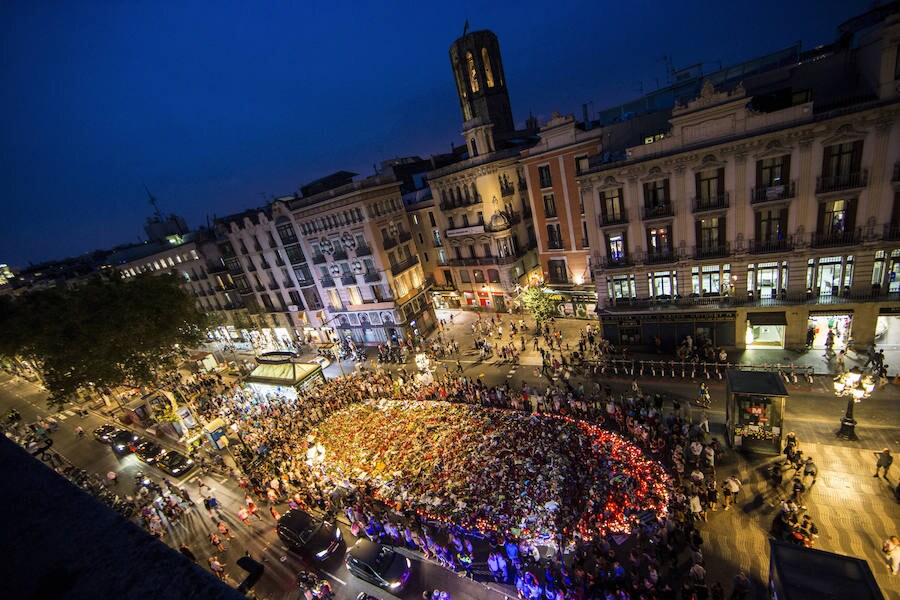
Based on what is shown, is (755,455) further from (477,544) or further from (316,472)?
(316,472)

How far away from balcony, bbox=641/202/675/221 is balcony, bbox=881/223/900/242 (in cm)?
1001

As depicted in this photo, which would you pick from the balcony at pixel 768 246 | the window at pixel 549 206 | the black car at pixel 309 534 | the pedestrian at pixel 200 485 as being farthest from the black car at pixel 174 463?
the balcony at pixel 768 246

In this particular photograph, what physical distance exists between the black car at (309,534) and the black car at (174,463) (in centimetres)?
1326

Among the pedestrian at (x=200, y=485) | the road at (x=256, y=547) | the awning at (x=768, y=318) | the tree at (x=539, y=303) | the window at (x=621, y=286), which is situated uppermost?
the window at (x=621, y=286)

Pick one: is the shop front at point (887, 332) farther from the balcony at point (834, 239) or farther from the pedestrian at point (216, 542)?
the pedestrian at point (216, 542)

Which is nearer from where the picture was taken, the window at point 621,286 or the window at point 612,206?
the window at point 612,206

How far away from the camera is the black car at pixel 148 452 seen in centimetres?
2929

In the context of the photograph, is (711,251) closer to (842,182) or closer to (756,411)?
(842,182)

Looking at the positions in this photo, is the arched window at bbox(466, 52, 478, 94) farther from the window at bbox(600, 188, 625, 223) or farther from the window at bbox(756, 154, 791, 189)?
the window at bbox(756, 154, 791, 189)

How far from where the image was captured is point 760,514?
15.4 m

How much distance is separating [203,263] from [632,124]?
53.2 metres

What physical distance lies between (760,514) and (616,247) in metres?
17.7

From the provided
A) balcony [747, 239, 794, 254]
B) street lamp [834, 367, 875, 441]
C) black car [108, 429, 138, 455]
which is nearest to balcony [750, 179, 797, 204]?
balcony [747, 239, 794, 254]

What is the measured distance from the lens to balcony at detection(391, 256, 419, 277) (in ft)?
135
